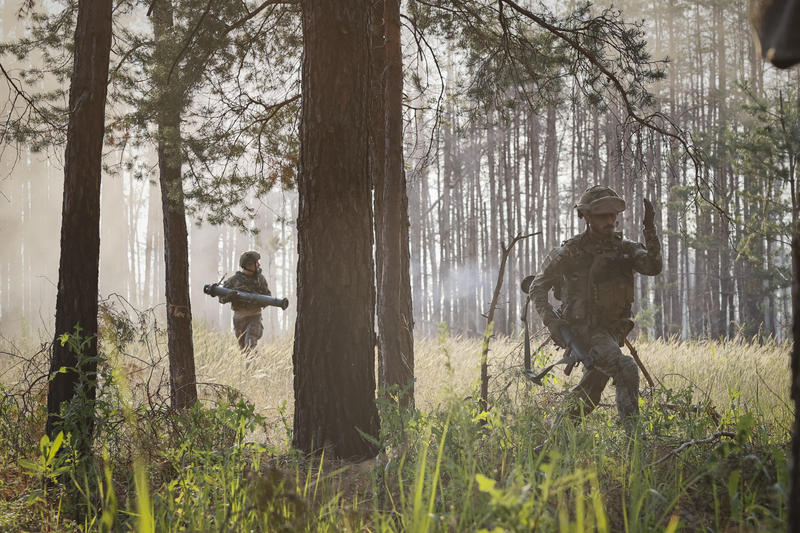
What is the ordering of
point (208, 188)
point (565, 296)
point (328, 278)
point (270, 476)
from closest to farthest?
point (270, 476) < point (328, 278) < point (565, 296) < point (208, 188)

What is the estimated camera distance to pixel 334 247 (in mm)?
3340

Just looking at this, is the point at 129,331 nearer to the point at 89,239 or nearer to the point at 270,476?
the point at 89,239

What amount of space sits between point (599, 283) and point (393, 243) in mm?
1896

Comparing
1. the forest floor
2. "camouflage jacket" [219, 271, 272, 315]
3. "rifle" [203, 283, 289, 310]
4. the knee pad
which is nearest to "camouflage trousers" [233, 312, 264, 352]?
"camouflage jacket" [219, 271, 272, 315]

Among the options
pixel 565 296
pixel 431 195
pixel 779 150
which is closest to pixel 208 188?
pixel 565 296

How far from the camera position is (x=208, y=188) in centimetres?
643

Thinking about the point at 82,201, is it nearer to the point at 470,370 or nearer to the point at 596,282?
the point at 596,282

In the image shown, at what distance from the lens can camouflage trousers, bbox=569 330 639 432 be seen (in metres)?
4.29

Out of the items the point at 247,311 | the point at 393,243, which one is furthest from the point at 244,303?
the point at 393,243

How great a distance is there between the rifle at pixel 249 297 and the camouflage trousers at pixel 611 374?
16.7ft

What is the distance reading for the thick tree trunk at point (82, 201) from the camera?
11.8ft

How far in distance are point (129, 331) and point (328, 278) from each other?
2717mm

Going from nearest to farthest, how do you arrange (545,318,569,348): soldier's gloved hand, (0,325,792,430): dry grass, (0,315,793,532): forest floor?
(0,315,793,532): forest floor < (545,318,569,348): soldier's gloved hand < (0,325,792,430): dry grass

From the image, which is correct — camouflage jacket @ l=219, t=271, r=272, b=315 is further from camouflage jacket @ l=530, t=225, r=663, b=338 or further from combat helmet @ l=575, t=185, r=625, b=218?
combat helmet @ l=575, t=185, r=625, b=218
